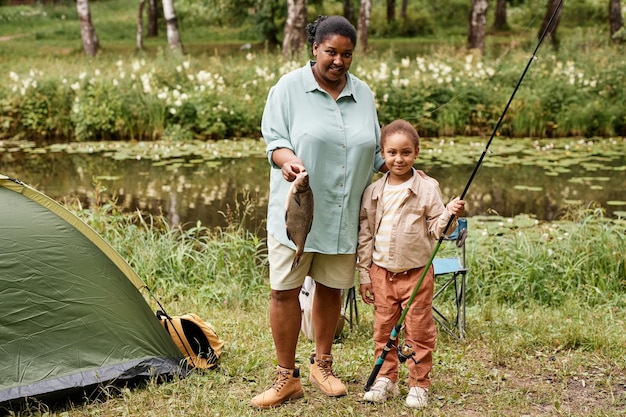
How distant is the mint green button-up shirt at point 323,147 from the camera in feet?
11.4

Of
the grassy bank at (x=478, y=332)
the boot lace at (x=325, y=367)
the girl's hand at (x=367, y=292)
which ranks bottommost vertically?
the grassy bank at (x=478, y=332)

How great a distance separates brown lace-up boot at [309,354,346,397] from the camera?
12.4 ft

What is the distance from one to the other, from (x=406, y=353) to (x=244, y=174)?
6.91 meters

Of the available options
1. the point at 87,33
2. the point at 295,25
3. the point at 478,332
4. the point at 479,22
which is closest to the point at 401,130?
the point at 478,332

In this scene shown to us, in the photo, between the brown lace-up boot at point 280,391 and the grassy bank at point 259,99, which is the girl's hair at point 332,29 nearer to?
the brown lace-up boot at point 280,391

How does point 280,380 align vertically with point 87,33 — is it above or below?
below

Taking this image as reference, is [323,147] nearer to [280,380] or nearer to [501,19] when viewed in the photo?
[280,380]

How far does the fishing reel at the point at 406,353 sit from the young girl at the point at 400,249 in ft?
0.05

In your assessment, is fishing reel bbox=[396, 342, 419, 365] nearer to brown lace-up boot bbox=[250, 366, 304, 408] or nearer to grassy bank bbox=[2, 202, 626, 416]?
grassy bank bbox=[2, 202, 626, 416]

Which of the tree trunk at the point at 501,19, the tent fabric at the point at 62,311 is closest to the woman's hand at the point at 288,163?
the tent fabric at the point at 62,311

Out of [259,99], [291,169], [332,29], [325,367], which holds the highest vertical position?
[332,29]

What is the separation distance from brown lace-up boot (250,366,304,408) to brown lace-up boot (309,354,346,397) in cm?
15

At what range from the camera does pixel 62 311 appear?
385cm

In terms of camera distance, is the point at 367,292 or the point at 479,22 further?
A: the point at 479,22
